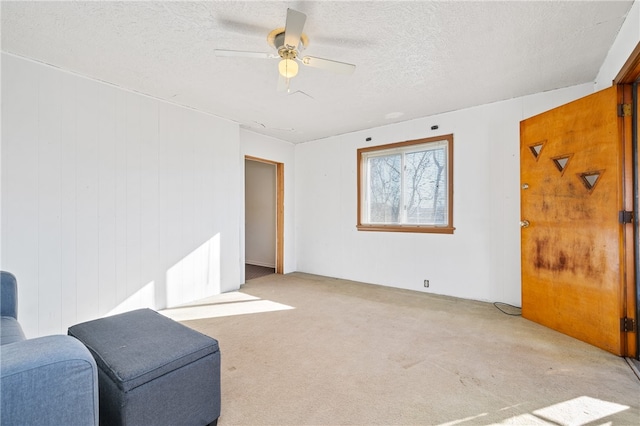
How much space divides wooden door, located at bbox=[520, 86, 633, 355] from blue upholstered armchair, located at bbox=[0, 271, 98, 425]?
341 cm

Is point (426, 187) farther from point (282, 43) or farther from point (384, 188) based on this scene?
point (282, 43)

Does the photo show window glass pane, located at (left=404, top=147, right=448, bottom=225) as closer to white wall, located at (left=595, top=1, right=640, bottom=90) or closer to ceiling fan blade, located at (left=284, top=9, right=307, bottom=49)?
white wall, located at (left=595, top=1, right=640, bottom=90)

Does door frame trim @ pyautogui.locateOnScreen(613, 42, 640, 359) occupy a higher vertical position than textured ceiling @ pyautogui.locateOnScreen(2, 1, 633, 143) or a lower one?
lower

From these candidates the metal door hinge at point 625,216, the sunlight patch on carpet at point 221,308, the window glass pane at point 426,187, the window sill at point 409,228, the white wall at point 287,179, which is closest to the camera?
the metal door hinge at point 625,216

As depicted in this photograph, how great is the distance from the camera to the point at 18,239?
2516 mm

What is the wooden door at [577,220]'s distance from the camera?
7.70 ft

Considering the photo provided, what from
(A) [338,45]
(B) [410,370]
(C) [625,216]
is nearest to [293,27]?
(A) [338,45]

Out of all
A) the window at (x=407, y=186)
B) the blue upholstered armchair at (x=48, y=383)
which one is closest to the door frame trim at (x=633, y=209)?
the window at (x=407, y=186)

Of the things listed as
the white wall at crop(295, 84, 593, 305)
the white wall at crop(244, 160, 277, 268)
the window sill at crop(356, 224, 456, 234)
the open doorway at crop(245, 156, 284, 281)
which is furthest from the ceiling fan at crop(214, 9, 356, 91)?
the white wall at crop(244, 160, 277, 268)

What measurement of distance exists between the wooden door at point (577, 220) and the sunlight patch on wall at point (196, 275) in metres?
3.82

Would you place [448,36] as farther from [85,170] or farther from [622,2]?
[85,170]

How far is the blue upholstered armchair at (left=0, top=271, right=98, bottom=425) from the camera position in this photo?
0.82 metres

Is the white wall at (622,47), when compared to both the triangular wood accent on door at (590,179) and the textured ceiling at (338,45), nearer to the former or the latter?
the textured ceiling at (338,45)

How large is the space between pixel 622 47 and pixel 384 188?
114 inches
